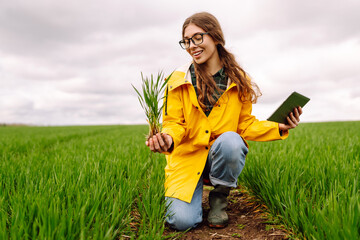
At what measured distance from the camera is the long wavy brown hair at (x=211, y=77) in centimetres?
235

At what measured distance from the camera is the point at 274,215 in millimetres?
2109

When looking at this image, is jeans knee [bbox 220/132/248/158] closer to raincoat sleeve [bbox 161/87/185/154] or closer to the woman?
the woman

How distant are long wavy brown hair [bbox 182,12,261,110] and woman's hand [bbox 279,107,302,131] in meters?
0.38

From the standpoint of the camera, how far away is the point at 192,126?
2402mm

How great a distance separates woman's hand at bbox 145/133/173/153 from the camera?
1.84m

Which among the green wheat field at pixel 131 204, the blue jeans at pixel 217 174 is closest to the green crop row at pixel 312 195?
the green wheat field at pixel 131 204

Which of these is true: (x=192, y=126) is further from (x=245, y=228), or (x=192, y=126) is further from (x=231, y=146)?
(x=245, y=228)

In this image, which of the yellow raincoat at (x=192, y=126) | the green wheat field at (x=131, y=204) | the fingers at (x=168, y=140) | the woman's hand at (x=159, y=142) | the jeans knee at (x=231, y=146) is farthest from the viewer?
the yellow raincoat at (x=192, y=126)

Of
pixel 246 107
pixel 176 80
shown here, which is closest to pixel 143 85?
pixel 176 80

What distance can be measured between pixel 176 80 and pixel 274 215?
1353 millimetres

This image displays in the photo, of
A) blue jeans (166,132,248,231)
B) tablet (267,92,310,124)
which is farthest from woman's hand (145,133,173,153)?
tablet (267,92,310,124)

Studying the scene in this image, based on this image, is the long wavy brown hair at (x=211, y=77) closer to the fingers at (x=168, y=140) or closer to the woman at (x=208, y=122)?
the woman at (x=208, y=122)

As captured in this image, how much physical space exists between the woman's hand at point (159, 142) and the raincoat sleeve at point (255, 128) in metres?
A: 0.89

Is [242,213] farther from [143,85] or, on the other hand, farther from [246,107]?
[143,85]
